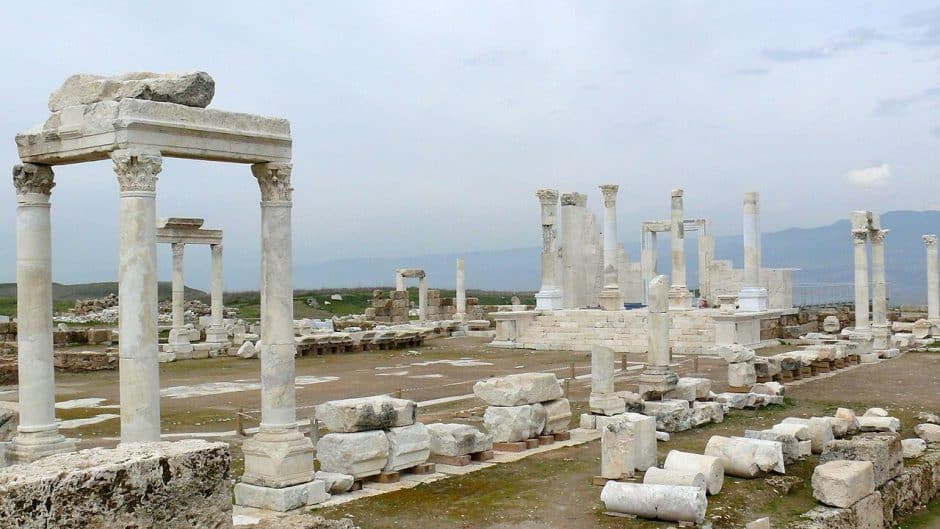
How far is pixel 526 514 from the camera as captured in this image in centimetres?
938

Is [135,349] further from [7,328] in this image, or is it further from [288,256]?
[7,328]

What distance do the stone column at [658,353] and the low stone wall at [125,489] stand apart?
438 inches

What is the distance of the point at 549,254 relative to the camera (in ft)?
114

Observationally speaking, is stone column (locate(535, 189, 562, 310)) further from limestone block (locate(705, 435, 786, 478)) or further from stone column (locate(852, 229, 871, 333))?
limestone block (locate(705, 435, 786, 478))

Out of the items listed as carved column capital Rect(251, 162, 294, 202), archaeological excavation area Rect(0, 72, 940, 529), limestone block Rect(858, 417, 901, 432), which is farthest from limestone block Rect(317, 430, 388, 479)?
limestone block Rect(858, 417, 901, 432)

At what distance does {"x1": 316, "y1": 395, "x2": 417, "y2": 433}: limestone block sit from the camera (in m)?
10.7

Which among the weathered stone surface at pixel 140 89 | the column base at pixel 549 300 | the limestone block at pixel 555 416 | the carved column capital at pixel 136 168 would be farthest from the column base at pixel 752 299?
the carved column capital at pixel 136 168

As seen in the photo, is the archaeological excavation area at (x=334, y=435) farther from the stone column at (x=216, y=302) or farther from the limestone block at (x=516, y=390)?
the stone column at (x=216, y=302)

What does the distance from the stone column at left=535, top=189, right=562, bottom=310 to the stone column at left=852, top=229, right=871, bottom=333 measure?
1043 centimetres

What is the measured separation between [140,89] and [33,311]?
278 cm

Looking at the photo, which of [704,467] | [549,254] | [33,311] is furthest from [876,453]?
[549,254]

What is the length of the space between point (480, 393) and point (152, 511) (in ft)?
26.8

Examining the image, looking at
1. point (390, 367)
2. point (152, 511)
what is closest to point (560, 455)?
point (152, 511)

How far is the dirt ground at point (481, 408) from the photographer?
9.49 meters
